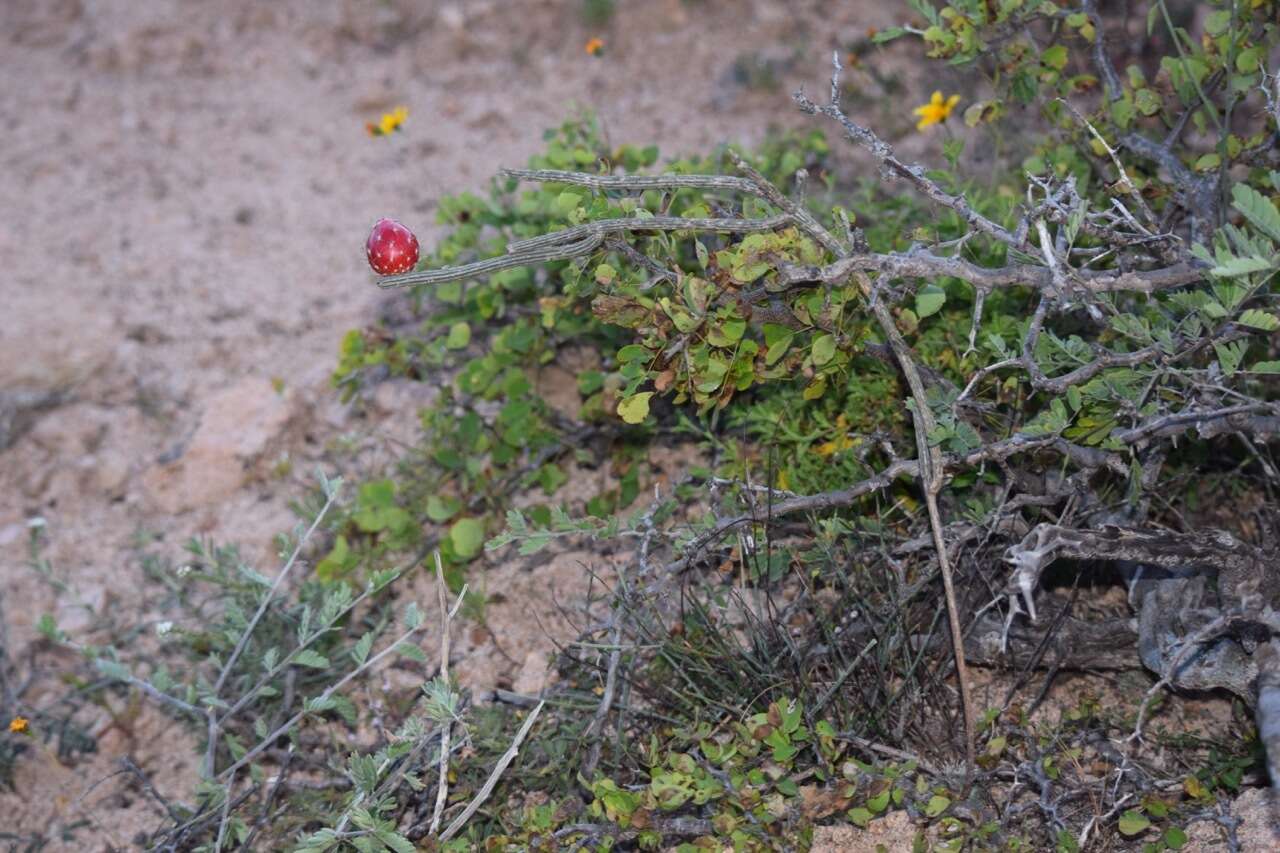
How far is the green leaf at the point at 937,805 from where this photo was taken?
222 centimetres

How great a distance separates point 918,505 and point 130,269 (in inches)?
125

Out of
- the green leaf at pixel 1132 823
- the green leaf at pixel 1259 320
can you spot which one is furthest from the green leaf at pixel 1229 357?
the green leaf at pixel 1132 823

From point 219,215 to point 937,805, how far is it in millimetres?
3642

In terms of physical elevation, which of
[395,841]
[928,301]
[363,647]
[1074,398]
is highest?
[928,301]

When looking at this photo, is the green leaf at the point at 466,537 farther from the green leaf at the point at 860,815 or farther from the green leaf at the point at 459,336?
the green leaf at the point at 860,815

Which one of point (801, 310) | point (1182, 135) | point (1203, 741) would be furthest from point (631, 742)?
point (1182, 135)

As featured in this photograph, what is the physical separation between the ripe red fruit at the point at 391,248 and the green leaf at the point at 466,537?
92 cm

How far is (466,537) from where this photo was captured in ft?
10.0

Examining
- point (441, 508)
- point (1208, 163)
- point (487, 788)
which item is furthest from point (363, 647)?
point (1208, 163)

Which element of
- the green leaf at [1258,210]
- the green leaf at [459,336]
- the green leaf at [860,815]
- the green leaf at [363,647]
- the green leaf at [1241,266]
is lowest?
the green leaf at [860,815]

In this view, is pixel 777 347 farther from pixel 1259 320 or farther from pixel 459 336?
pixel 459 336

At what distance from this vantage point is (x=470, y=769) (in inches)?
99.3

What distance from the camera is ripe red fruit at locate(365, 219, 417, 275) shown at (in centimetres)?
229

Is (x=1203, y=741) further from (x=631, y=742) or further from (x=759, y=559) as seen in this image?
→ (x=631, y=742)
